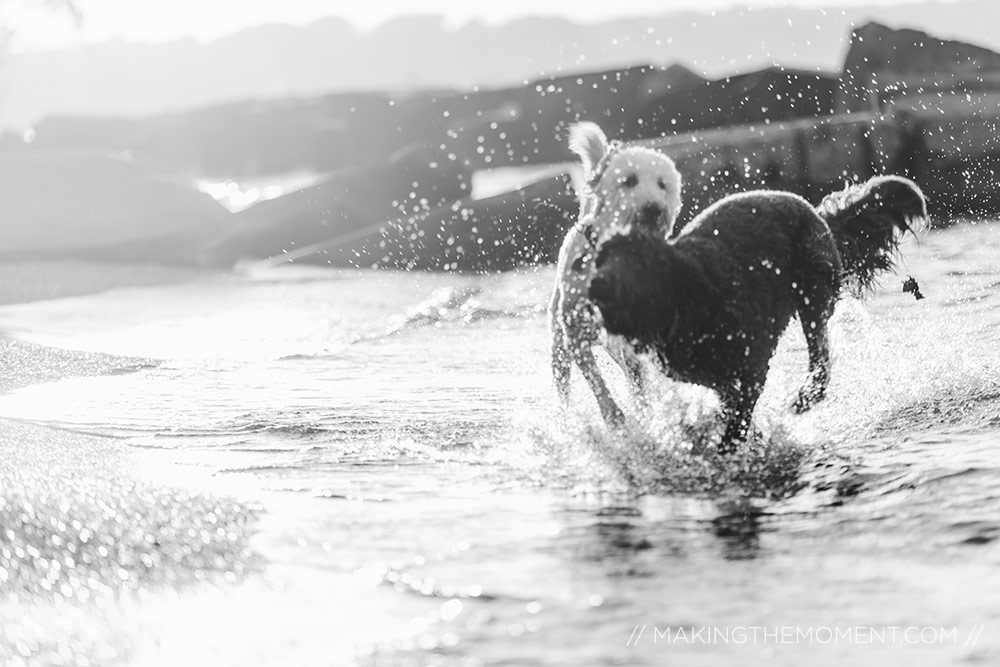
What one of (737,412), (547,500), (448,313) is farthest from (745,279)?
(448,313)

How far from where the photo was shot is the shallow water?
12.3 feet

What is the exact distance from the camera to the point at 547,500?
207 inches

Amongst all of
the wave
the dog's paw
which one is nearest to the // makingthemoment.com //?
the dog's paw

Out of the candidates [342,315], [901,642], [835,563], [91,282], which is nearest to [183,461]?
[835,563]

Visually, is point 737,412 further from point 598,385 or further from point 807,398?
point 807,398

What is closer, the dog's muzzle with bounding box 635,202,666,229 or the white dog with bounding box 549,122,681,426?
the dog's muzzle with bounding box 635,202,666,229

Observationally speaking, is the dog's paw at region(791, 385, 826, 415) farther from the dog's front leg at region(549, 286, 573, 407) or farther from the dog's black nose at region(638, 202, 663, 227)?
the dog's black nose at region(638, 202, 663, 227)

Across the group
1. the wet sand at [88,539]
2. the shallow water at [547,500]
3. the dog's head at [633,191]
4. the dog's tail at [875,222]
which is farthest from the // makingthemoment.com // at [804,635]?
the dog's tail at [875,222]

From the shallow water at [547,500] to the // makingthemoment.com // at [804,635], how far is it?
1 cm

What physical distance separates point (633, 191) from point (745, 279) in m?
0.62

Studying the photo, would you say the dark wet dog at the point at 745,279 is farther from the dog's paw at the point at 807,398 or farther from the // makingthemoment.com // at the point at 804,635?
the // makingthemoment.com // at the point at 804,635

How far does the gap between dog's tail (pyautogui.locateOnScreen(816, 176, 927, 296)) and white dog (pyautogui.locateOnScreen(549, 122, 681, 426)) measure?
4.32ft

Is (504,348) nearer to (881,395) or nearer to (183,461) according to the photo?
(881,395)

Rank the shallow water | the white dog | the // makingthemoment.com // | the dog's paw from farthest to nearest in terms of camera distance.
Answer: the dog's paw → the white dog → the shallow water → the // makingthemoment.com //
